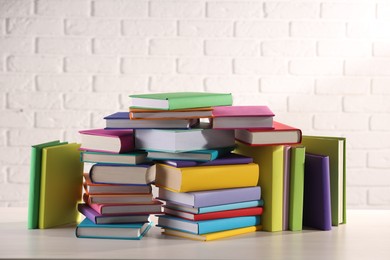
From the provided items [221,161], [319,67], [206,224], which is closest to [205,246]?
[206,224]

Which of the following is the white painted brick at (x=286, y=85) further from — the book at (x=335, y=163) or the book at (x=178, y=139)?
the book at (x=178, y=139)

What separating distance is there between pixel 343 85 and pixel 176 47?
0.68m

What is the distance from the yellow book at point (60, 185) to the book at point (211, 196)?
0.71 feet

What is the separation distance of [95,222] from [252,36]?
1.49m

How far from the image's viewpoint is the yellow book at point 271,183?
4.66 ft

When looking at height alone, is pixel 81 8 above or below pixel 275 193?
above

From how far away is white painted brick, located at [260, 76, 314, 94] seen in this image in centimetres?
269

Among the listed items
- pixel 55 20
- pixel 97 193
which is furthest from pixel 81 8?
pixel 97 193

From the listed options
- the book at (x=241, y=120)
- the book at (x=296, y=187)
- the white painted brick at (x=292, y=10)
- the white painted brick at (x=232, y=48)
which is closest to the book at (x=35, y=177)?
the book at (x=241, y=120)

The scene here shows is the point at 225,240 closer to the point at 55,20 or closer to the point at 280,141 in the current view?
the point at 280,141

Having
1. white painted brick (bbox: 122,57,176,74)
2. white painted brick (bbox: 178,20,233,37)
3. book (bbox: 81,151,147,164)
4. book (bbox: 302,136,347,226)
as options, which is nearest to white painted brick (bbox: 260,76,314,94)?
white painted brick (bbox: 178,20,233,37)

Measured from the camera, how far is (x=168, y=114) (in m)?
1.35

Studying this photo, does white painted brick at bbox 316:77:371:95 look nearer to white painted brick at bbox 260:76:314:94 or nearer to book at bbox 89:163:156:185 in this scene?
white painted brick at bbox 260:76:314:94

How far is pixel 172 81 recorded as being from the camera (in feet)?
8.77
